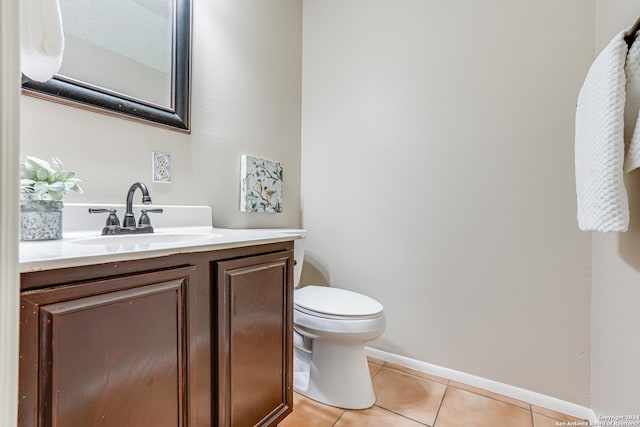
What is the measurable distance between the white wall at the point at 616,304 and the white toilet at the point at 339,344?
0.79m

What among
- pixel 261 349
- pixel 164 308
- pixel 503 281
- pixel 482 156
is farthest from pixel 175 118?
pixel 503 281

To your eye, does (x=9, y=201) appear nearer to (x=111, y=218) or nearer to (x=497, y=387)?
(x=111, y=218)

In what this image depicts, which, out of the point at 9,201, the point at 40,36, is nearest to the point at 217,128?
the point at 40,36

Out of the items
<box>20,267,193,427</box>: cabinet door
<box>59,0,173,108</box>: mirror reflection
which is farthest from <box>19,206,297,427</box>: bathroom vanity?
<box>59,0,173,108</box>: mirror reflection

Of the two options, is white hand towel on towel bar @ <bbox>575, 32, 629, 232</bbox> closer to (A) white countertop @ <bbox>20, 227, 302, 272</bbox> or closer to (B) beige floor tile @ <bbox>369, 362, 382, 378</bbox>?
(A) white countertop @ <bbox>20, 227, 302, 272</bbox>

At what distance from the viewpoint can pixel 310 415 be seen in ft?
4.22

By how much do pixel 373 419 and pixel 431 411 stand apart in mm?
272

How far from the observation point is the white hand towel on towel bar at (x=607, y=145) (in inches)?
28.8

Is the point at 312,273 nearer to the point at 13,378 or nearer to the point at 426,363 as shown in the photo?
the point at 426,363

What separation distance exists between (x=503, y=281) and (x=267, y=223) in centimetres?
128

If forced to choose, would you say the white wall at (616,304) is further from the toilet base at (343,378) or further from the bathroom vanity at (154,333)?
the bathroom vanity at (154,333)

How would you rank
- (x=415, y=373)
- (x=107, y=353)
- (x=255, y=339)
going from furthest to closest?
(x=415, y=373) → (x=255, y=339) → (x=107, y=353)

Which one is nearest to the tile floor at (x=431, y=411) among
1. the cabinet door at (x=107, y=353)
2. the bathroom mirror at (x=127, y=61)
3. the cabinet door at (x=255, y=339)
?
the cabinet door at (x=255, y=339)

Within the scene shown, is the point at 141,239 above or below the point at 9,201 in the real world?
below
